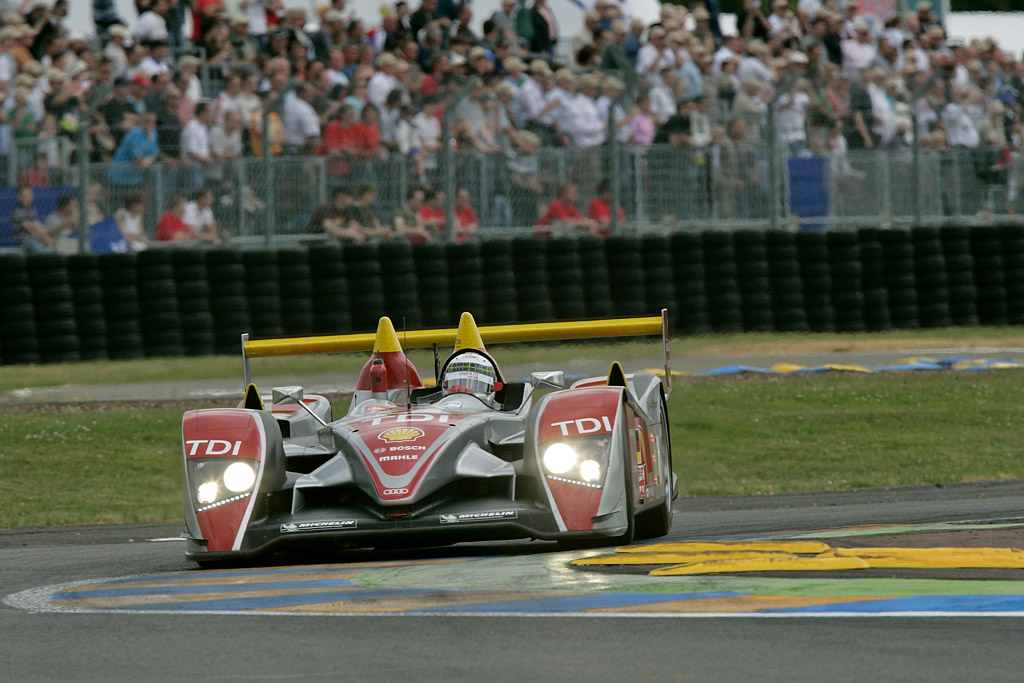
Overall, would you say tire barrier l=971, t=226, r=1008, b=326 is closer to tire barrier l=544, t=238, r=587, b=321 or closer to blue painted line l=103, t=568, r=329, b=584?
tire barrier l=544, t=238, r=587, b=321

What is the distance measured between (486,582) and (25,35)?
12.1 metres

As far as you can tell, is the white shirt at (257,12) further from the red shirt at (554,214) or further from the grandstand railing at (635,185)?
the red shirt at (554,214)

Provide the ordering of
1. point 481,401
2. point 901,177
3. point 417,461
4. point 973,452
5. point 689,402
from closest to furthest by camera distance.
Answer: point 417,461 → point 481,401 → point 973,452 → point 689,402 → point 901,177

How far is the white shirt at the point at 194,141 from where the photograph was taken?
15734mm

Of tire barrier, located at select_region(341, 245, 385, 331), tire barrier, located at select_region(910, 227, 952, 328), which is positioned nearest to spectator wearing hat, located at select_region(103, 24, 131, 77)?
tire barrier, located at select_region(341, 245, 385, 331)

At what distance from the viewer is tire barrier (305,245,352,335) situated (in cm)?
1622

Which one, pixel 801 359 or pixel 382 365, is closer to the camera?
pixel 382 365

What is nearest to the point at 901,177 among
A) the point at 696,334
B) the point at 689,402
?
the point at 696,334

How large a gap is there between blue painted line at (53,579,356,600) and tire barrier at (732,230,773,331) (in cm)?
1125

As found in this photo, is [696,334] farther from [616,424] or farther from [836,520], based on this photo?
[616,424]

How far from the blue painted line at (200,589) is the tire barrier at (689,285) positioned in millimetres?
10807

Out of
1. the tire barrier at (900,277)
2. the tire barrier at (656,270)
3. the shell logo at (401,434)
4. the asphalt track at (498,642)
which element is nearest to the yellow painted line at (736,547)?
the asphalt track at (498,642)

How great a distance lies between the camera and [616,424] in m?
7.23

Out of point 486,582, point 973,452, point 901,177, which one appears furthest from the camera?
point 901,177
